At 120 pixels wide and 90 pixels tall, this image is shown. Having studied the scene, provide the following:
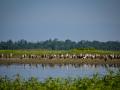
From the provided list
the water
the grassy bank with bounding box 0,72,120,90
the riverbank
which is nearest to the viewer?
the grassy bank with bounding box 0,72,120,90

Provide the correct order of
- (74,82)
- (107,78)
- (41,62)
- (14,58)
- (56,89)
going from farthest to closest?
(14,58)
(41,62)
(107,78)
(74,82)
(56,89)

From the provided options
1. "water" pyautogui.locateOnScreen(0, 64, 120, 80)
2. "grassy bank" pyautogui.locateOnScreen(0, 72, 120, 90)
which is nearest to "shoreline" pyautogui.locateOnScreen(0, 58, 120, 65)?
"water" pyautogui.locateOnScreen(0, 64, 120, 80)

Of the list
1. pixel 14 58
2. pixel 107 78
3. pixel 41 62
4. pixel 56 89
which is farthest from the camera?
pixel 14 58

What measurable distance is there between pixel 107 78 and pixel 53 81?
12.9 feet

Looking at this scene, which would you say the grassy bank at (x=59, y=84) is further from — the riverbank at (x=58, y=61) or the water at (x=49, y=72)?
the riverbank at (x=58, y=61)

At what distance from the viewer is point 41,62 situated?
53.5m

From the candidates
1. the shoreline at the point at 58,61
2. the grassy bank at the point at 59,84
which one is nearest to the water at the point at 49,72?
the grassy bank at the point at 59,84

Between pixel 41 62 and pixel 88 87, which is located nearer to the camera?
pixel 88 87

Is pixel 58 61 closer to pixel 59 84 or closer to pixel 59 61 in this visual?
pixel 59 61

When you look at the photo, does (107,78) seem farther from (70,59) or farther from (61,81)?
(70,59)

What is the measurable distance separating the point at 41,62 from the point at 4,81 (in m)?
33.1

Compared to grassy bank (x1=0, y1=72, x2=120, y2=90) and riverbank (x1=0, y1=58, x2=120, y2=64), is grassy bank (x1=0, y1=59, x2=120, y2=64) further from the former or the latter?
grassy bank (x1=0, y1=72, x2=120, y2=90)

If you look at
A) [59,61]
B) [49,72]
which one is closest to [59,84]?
[49,72]

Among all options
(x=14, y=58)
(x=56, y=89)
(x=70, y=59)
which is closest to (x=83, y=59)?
(x=70, y=59)
